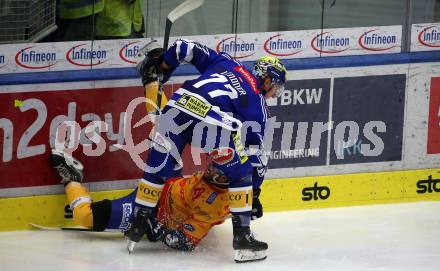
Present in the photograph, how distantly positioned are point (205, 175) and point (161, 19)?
45.1 inches

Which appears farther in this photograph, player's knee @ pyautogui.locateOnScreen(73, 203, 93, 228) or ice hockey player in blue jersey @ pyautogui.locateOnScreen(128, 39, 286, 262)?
player's knee @ pyautogui.locateOnScreen(73, 203, 93, 228)

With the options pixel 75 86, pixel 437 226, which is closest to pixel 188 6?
pixel 75 86

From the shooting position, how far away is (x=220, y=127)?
5957mm

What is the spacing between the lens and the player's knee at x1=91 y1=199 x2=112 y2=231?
631 cm

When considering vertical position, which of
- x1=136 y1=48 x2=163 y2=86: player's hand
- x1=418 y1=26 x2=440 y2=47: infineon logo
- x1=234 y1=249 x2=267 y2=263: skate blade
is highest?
x1=418 y1=26 x2=440 y2=47: infineon logo

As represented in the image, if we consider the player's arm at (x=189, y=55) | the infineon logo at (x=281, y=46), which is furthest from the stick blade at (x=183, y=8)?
the infineon logo at (x=281, y=46)

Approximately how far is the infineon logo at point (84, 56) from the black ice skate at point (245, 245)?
4.47 feet

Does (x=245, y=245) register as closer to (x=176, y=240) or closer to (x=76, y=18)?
(x=176, y=240)

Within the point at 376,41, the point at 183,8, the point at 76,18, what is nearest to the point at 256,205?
the point at 183,8

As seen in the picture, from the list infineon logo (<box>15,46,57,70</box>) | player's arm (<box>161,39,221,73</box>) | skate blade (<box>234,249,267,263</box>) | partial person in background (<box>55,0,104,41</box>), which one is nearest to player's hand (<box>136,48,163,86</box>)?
player's arm (<box>161,39,221,73</box>)

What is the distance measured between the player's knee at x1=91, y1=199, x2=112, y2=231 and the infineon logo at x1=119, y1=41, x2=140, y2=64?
3.00ft

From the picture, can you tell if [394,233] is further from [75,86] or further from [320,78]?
[75,86]

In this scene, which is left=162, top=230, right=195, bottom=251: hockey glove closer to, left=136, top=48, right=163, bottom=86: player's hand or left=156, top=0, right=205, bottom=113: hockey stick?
left=156, top=0, right=205, bottom=113: hockey stick

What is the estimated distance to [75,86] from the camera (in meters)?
6.52
